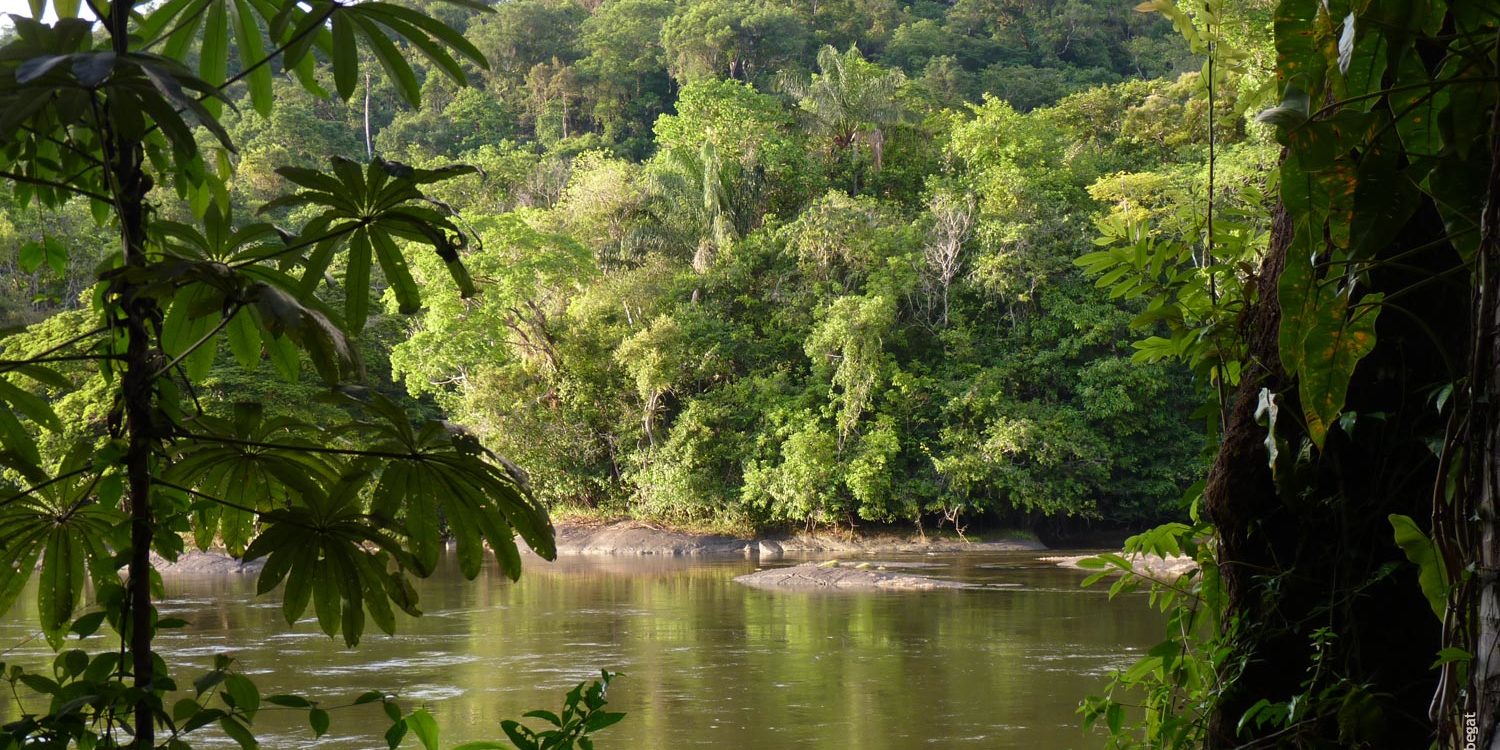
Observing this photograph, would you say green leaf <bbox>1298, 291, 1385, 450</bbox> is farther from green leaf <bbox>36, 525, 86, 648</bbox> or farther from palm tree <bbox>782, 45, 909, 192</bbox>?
palm tree <bbox>782, 45, 909, 192</bbox>

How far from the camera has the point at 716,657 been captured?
9680mm

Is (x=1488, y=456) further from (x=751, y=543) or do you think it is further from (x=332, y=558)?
(x=751, y=543)

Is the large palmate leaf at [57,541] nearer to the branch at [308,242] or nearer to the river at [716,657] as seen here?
the branch at [308,242]

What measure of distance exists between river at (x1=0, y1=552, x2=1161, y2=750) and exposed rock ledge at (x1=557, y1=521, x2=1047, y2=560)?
437cm

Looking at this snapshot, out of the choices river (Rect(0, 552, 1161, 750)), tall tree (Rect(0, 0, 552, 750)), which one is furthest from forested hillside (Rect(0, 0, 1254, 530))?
tall tree (Rect(0, 0, 552, 750))

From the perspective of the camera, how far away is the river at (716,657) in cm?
725

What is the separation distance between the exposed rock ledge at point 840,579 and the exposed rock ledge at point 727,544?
4042 millimetres

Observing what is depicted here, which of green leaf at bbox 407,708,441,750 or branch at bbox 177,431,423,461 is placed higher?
branch at bbox 177,431,423,461

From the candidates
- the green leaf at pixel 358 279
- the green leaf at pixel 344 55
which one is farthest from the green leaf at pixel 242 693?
the green leaf at pixel 344 55

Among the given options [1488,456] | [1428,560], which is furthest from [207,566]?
[1488,456]

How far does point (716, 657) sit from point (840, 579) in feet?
16.1

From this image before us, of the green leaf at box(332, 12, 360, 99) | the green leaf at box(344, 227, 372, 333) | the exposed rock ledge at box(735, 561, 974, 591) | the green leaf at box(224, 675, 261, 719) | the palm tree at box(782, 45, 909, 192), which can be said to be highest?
the palm tree at box(782, 45, 909, 192)

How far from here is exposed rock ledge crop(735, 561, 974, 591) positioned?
13992 millimetres

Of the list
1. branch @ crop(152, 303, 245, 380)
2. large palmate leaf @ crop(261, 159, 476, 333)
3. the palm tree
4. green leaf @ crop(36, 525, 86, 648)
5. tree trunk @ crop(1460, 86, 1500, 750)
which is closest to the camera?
tree trunk @ crop(1460, 86, 1500, 750)
